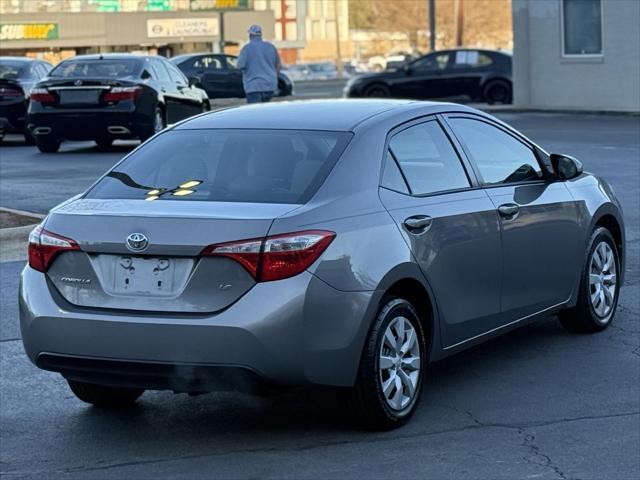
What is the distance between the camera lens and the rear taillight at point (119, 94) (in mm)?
21953

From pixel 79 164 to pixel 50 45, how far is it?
59795 mm

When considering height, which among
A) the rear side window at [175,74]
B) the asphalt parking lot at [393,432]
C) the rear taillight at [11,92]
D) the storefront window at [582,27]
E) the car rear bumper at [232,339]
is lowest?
the asphalt parking lot at [393,432]

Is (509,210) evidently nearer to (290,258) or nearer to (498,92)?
(290,258)

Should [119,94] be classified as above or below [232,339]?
above

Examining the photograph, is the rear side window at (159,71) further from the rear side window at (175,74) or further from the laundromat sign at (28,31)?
the laundromat sign at (28,31)

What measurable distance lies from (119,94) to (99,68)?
0.87 m

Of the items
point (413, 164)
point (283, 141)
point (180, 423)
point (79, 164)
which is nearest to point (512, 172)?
point (413, 164)

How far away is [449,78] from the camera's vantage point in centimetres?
3738

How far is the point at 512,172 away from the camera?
312 inches

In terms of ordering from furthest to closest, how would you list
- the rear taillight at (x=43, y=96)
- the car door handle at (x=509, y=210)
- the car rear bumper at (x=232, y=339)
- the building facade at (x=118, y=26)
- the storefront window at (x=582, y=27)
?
the building facade at (x=118, y=26) → the storefront window at (x=582, y=27) → the rear taillight at (x=43, y=96) → the car door handle at (x=509, y=210) → the car rear bumper at (x=232, y=339)

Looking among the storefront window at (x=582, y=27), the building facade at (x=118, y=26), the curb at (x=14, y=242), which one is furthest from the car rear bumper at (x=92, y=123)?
the building facade at (x=118, y=26)

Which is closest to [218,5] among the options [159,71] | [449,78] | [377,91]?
[377,91]

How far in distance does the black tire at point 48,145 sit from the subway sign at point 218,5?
62.8 m

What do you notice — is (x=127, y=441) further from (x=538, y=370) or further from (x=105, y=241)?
(x=538, y=370)
